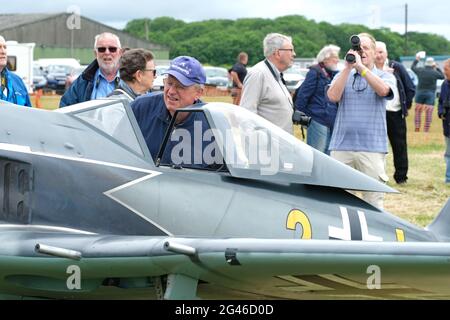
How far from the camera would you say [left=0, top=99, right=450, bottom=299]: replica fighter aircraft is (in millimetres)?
4387

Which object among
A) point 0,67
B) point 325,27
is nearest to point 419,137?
point 0,67

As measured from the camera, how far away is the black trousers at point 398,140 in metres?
12.8

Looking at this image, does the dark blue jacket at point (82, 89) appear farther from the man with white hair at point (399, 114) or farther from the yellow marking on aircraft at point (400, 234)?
the man with white hair at point (399, 114)

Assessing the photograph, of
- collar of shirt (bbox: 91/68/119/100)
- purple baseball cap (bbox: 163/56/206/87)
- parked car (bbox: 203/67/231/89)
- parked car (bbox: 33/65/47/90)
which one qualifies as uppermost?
purple baseball cap (bbox: 163/56/206/87)

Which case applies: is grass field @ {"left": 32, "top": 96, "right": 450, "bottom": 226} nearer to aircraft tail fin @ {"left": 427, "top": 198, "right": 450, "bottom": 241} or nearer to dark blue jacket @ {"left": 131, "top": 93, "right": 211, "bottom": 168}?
aircraft tail fin @ {"left": 427, "top": 198, "right": 450, "bottom": 241}

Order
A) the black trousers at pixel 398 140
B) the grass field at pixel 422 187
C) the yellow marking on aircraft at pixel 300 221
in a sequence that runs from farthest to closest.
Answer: the black trousers at pixel 398 140 → the grass field at pixel 422 187 → the yellow marking on aircraft at pixel 300 221

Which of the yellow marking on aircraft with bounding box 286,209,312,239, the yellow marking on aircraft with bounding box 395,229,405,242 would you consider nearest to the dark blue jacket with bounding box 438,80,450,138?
the yellow marking on aircraft with bounding box 395,229,405,242

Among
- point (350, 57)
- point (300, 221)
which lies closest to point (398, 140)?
point (350, 57)

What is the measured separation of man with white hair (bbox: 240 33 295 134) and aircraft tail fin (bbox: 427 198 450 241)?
2.86 m

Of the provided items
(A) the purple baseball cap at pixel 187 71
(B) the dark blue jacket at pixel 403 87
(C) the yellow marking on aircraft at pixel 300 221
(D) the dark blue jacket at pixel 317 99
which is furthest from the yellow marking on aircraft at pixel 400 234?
(B) the dark blue jacket at pixel 403 87

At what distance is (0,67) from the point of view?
25.2 feet

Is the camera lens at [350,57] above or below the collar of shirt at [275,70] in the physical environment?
above

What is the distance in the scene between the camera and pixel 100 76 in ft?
25.7

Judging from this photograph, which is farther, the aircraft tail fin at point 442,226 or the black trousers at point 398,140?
the black trousers at point 398,140
